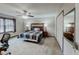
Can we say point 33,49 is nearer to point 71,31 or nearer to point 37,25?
point 71,31

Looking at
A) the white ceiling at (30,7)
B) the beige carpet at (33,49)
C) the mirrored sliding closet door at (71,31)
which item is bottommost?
the beige carpet at (33,49)

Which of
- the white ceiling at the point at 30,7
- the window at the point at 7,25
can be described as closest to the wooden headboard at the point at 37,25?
the window at the point at 7,25

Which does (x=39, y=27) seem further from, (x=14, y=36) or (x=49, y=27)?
(x=14, y=36)

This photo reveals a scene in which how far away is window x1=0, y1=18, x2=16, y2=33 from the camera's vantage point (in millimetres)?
5383

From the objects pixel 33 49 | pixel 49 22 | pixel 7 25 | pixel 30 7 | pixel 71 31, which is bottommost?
pixel 33 49

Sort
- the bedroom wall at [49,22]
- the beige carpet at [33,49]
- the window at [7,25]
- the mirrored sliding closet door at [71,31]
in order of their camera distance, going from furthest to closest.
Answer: the bedroom wall at [49,22] → the window at [7,25] → the beige carpet at [33,49] → the mirrored sliding closet door at [71,31]

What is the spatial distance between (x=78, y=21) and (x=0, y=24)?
4.61 m

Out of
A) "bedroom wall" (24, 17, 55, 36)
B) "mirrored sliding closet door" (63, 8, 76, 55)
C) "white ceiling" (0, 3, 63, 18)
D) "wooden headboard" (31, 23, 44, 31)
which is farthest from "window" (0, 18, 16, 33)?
"mirrored sliding closet door" (63, 8, 76, 55)

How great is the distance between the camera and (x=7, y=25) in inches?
217

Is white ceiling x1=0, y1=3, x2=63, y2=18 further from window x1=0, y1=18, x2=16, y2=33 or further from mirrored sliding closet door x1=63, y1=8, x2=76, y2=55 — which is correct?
mirrored sliding closet door x1=63, y1=8, x2=76, y2=55

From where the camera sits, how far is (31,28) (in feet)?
27.1

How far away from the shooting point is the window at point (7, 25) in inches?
212

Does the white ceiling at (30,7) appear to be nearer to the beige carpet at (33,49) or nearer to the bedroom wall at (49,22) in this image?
the beige carpet at (33,49)

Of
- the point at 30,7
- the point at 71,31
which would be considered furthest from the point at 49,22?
the point at 71,31
